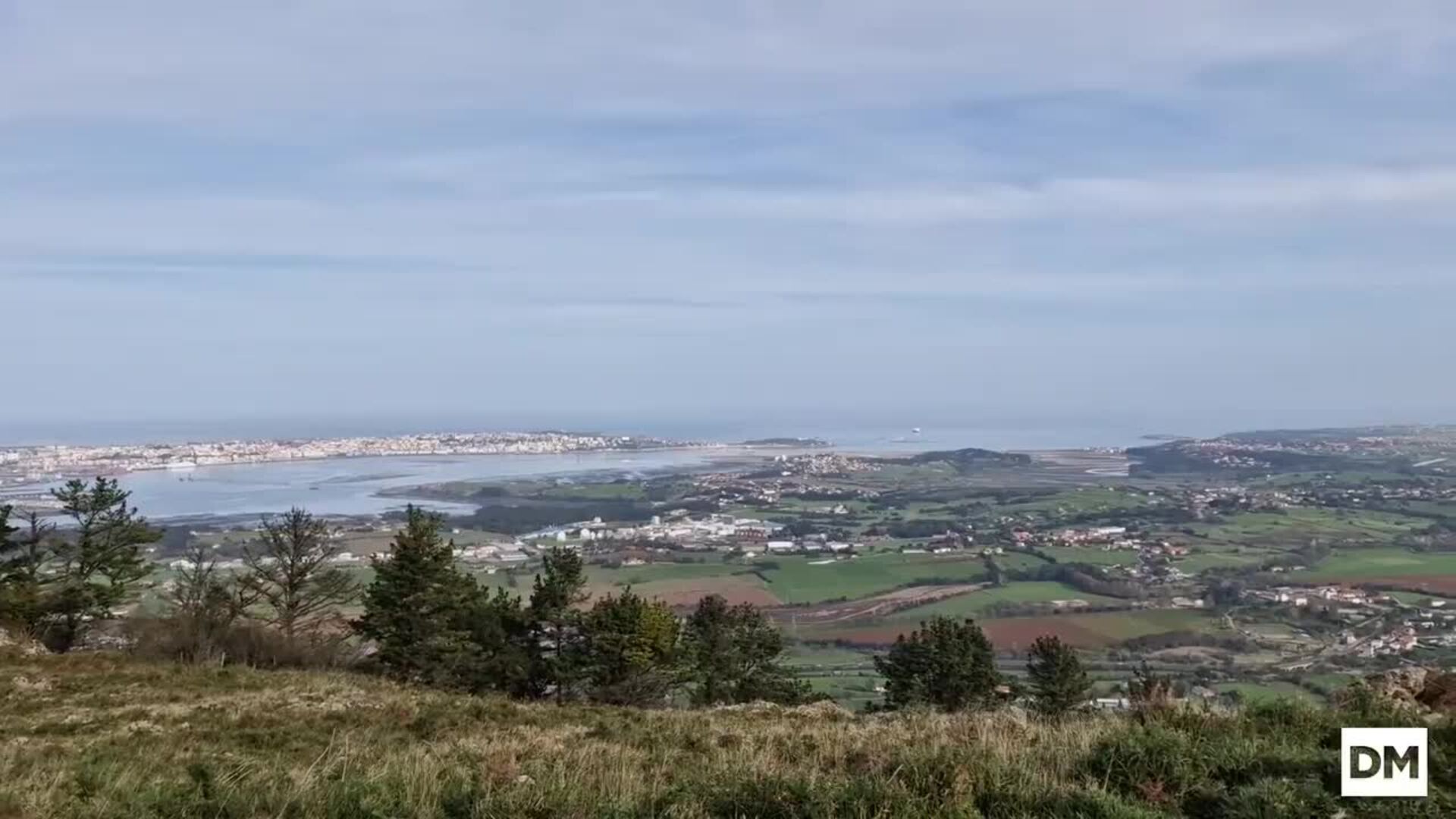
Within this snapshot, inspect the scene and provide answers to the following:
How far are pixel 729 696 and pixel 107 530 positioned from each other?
64.1ft

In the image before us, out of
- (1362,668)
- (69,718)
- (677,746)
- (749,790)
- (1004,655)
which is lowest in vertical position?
(1004,655)

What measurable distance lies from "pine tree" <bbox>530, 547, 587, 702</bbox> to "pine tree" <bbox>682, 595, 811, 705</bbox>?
304cm

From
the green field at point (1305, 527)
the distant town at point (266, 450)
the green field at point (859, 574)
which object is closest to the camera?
the green field at point (859, 574)

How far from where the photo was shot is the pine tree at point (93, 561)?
25.6 m

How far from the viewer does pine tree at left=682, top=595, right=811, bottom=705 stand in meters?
24.2

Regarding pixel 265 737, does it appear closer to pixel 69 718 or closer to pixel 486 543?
pixel 69 718

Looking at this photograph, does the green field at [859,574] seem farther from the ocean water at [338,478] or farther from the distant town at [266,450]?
the distant town at [266,450]

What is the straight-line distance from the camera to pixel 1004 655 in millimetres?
35375

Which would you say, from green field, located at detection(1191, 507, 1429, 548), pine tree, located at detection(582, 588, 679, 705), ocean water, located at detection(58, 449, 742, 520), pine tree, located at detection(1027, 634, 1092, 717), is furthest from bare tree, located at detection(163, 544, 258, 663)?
green field, located at detection(1191, 507, 1429, 548)

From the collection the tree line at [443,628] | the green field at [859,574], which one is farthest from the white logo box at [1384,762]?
the green field at [859,574]

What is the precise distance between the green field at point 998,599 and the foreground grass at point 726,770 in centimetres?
3257

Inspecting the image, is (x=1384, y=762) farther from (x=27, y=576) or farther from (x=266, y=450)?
(x=266, y=450)

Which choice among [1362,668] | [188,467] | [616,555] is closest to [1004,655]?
[1362,668]

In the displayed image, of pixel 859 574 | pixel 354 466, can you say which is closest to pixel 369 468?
pixel 354 466
